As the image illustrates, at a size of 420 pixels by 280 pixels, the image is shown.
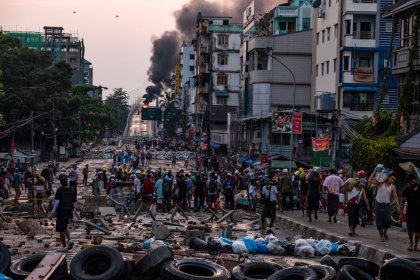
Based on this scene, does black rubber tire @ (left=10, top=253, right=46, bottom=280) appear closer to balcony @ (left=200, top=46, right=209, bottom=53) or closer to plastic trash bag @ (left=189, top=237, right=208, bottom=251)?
plastic trash bag @ (left=189, top=237, right=208, bottom=251)

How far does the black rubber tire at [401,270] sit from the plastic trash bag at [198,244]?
5.82 meters

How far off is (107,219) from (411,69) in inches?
614

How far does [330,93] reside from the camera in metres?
55.9

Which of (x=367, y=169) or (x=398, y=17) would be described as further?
(x=398, y=17)

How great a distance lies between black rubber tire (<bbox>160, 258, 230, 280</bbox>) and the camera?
41.7 ft

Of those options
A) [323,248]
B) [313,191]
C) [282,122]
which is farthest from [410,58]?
[323,248]

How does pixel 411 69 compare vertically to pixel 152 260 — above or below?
above

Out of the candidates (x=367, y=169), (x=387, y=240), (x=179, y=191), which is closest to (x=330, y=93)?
(x=367, y=169)

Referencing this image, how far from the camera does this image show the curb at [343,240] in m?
16.9

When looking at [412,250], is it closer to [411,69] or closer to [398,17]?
[411,69]

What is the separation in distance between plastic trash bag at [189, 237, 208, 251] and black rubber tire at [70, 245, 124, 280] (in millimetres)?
4474

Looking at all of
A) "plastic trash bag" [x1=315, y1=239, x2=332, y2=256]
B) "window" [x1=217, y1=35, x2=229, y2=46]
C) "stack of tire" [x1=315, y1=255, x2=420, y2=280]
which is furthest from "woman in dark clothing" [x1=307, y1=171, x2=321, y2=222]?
"window" [x1=217, y1=35, x2=229, y2=46]

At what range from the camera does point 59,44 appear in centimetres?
18525

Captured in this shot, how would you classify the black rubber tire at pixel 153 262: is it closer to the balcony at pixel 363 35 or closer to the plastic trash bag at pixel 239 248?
the plastic trash bag at pixel 239 248
